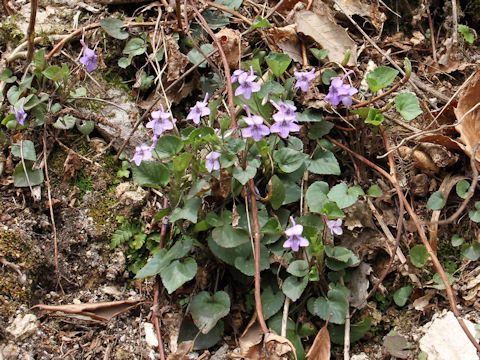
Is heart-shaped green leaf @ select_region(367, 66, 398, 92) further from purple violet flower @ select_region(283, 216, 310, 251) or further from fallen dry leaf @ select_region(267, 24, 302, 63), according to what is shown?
purple violet flower @ select_region(283, 216, 310, 251)

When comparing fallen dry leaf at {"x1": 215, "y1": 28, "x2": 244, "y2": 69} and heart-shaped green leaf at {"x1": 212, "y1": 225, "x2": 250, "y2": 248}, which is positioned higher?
fallen dry leaf at {"x1": 215, "y1": 28, "x2": 244, "y2": 69}

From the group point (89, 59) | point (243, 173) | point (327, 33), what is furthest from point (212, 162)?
point (327, 33)

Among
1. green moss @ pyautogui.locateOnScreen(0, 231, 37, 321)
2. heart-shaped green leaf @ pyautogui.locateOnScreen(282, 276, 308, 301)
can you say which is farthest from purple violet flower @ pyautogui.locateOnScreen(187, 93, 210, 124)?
green moss @ pyautogui.locateOnScreen(0, 231, 37, 321)

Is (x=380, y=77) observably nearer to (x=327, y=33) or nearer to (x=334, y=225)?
(x=327, y=33)

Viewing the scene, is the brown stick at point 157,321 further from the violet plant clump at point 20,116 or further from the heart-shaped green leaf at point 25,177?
the violet plant clump at point 20,116

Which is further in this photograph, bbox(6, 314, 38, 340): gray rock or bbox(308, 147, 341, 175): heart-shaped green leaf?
bbox(308, 147, 341, 175): heart-shaped green leaf

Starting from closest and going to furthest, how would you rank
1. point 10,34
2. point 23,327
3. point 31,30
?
point 23,327
point 31,30
point 10,34
